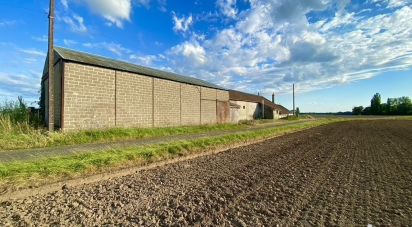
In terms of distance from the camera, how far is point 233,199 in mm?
4926

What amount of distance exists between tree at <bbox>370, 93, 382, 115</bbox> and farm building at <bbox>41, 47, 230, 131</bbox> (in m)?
109

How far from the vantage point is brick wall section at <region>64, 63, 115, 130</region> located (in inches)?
513

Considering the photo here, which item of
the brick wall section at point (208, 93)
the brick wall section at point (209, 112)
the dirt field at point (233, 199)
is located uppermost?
the brick wall section at point (208, 93)

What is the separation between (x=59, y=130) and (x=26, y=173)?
7.42 m

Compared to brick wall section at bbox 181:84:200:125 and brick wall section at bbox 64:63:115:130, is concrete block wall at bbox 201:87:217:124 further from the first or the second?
brick wall section at bbox 64:63:115:130

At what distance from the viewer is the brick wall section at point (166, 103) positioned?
1858cm

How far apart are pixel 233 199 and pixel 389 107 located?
119716mm

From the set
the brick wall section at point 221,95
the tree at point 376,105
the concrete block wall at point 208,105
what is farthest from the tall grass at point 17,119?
the tree at point 376,105

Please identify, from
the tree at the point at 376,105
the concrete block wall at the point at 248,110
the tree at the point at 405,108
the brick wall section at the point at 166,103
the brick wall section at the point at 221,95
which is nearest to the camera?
the brick wall section at the point at 166,103

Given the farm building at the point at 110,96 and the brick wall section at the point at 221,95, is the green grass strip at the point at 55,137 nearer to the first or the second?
the farm building at the point at 110,96

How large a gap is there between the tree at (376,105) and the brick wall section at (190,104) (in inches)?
4208

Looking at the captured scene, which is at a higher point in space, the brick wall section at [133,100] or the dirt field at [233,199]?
the brick wall section at [133,100]

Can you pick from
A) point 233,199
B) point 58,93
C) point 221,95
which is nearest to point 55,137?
point 58,93

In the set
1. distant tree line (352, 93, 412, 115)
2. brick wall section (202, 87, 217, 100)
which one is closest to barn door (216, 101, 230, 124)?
brick wall section (202, 87, 217, 100)
